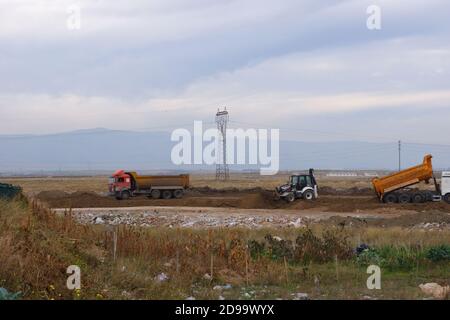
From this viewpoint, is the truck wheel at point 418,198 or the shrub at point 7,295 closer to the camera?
the shrub at point 7,295

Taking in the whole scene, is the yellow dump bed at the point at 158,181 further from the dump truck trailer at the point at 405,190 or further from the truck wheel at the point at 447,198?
the truck wheel at the point at 447,198

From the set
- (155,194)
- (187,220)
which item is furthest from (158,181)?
(187,220)

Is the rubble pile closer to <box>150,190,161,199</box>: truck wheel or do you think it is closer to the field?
the field

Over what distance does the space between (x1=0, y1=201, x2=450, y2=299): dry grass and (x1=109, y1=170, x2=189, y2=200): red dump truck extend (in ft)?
98.8

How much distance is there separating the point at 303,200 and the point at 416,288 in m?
27.6

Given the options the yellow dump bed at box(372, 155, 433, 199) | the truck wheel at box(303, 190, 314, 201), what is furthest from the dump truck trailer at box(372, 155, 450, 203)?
the truck wheel at box(303, 190, 314, 201)

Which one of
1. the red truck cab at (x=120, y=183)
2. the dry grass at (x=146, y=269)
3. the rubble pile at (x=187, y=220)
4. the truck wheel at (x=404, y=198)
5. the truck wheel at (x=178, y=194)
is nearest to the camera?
the dry grass at (x=146, y=269)

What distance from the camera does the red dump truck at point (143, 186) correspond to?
4456 cm

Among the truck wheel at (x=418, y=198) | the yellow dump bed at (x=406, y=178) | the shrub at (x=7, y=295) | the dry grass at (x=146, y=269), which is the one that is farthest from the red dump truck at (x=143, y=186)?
the shrub at (x=7, y=295)

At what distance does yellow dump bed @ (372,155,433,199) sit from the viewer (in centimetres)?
3534

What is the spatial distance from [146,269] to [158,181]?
A: 33.7 m

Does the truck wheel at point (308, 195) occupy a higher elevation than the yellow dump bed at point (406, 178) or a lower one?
lower

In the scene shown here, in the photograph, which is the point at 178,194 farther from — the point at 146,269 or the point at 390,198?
the point at 146,269
